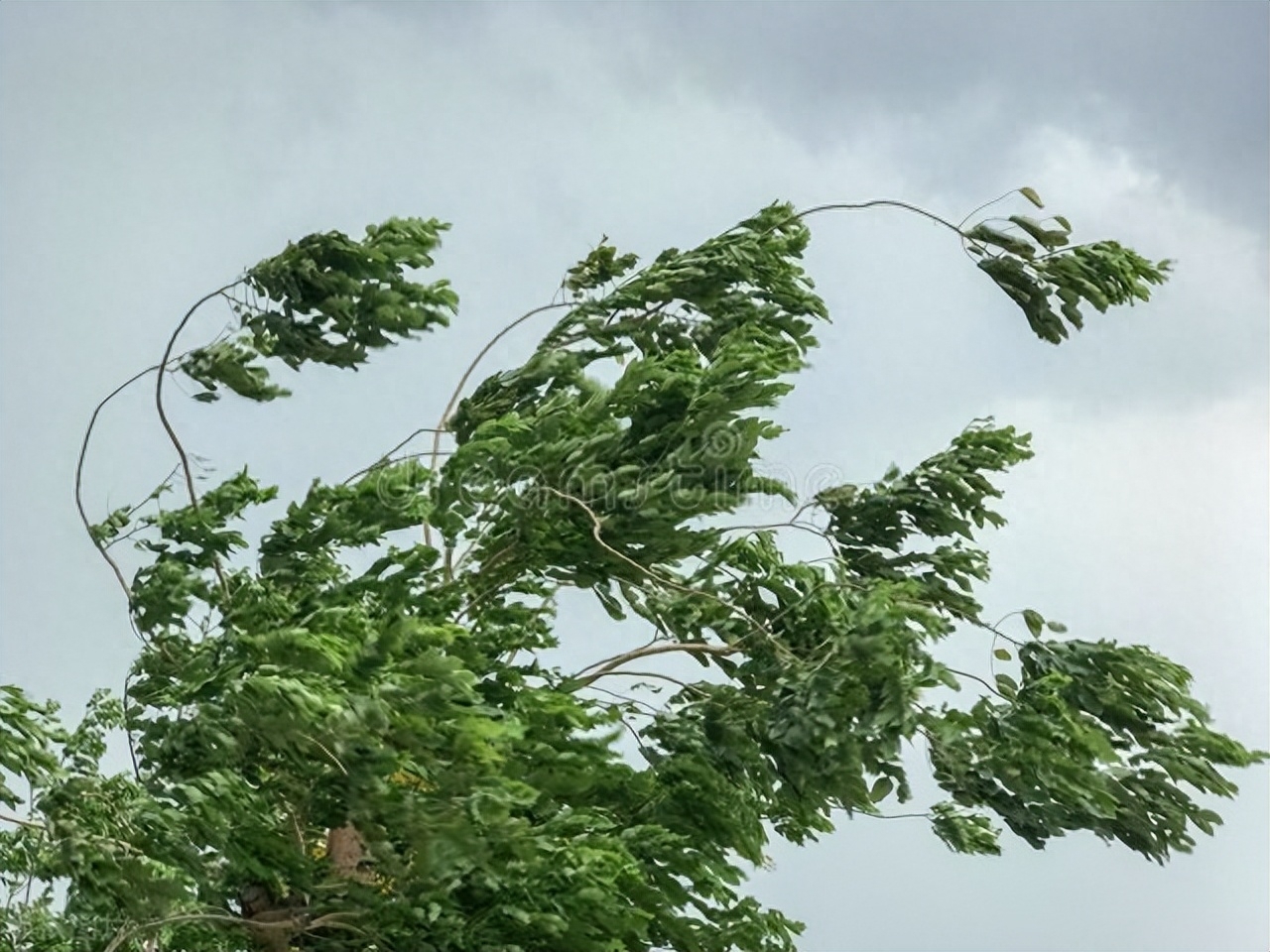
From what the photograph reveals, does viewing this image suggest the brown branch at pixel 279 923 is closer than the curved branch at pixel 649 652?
Yes

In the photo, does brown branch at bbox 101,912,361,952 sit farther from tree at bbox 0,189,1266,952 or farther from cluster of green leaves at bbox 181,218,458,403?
cluster of green leaves at bbox 181,218,458,403

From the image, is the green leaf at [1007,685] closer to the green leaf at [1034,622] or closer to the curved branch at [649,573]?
the green leaf at [1034,622]

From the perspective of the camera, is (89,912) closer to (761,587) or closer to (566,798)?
(566,798)

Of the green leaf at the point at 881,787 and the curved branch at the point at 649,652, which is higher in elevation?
the curved branch at the point at 649,652

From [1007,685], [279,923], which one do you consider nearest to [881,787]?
[1007,685]

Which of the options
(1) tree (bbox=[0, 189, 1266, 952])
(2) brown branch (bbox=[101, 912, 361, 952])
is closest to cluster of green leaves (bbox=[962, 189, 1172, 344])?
(1) tree (bbox=[0, 189, 1266, 952])

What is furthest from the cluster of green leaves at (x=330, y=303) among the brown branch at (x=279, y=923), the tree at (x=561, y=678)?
the brown branch at (x=279, y=923)

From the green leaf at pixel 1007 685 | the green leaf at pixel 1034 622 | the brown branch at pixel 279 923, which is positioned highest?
the green leaf at pixel 1034 622

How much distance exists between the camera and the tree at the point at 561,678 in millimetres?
8680

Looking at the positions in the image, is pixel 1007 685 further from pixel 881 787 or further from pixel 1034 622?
pixel 881 787

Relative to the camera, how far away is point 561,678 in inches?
476

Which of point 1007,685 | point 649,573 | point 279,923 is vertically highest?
point 649,573

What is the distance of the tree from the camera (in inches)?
342

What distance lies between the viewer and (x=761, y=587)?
1188cm
